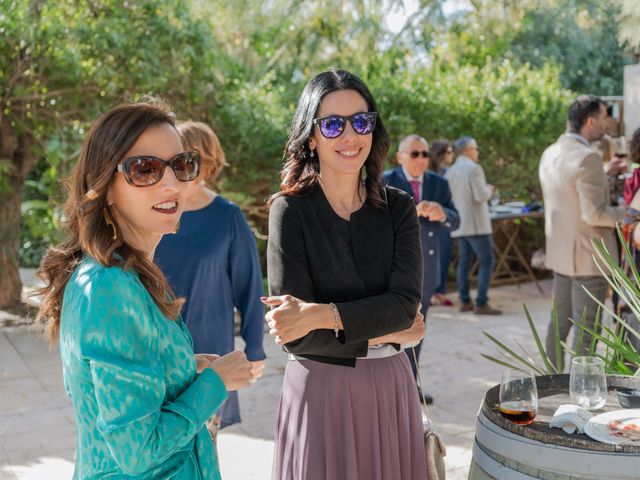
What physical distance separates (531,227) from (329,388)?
841cm

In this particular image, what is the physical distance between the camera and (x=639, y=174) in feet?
15.6

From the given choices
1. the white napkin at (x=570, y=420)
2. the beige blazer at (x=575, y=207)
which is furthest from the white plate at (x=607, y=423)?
the beige blazer at (x=575, y=207)

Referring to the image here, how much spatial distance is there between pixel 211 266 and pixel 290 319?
1062 millimetres

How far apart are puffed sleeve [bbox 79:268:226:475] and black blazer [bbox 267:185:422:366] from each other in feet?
2.46

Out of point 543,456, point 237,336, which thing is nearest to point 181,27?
point 237,336

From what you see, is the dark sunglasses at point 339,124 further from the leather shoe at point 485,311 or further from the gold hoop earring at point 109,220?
the leather shoe at point 485,311

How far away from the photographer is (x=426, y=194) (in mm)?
5438

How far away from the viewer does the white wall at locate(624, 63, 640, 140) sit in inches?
320

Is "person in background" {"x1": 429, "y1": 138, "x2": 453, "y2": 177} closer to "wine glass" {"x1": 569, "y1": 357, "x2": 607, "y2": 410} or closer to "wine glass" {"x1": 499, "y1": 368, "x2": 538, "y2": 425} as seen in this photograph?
"wine glass" {"x1": 569, "y1": 357, "x2": 607, "y2": 410}

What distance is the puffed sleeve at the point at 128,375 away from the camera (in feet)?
4.96

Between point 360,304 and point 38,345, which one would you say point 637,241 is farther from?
point 38,345


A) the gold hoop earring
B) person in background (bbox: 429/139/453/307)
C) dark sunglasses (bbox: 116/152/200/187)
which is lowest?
person in background (bbox: 429/139/453/307)

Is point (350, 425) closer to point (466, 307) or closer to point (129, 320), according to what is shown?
point (129, 320)

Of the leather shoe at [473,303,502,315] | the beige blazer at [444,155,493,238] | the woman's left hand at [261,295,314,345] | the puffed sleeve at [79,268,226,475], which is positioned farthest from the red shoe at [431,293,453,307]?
the puffed sleeve at [79,268,226,475]
